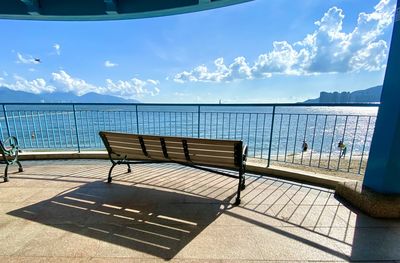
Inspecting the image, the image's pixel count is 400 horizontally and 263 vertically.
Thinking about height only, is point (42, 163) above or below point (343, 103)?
below

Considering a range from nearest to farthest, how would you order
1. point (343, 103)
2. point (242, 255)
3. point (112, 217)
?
point (242, 255), point (112, 217), point (343, 103)

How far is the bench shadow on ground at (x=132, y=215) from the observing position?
184cm

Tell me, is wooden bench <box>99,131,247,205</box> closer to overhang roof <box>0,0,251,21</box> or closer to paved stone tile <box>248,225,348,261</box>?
paved stone tile <box>248,225,348,261</box>

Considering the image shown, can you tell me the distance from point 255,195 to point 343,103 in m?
1.79

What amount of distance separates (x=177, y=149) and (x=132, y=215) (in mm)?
916

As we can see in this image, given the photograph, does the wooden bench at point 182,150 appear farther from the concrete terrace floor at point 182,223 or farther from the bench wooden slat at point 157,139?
the concrete terrace floor at point 182,223

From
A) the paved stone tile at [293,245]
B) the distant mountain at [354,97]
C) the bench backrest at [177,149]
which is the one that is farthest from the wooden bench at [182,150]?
the distant mountain at [354,97]

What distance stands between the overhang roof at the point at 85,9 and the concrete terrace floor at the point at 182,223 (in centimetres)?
310

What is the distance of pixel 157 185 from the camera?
3049 mm

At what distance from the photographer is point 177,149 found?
262 cm

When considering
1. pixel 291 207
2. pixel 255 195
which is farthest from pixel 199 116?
pixel 291 207

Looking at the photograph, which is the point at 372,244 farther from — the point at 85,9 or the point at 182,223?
the point at 85,9

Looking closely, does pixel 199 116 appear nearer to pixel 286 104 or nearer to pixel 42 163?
pixel 286 104

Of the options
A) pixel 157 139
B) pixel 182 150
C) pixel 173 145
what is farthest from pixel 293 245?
pixel 157 139
